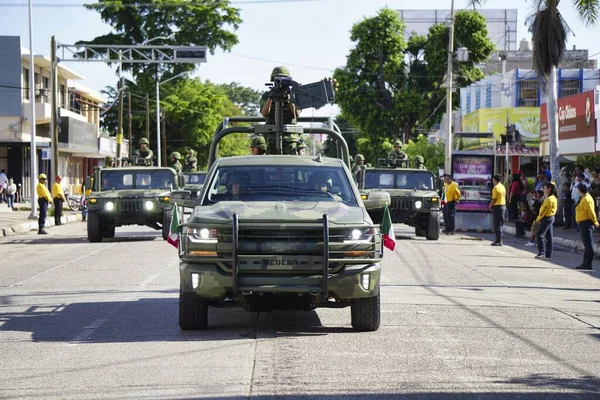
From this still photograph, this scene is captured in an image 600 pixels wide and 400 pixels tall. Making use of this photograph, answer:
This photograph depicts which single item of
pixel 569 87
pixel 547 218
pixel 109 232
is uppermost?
pixel 569 87

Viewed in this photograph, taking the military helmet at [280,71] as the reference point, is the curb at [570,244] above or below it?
below

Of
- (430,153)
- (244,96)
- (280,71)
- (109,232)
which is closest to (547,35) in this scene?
(109,232)

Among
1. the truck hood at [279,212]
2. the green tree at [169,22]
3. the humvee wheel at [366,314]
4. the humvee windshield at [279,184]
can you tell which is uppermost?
the green tree at [169,22]

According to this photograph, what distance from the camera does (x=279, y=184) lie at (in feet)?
35.1

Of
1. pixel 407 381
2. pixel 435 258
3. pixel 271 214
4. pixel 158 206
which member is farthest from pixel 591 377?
pixel 158 206

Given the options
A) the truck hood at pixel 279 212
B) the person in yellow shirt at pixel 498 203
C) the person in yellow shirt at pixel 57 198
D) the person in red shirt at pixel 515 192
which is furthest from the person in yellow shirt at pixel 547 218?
the person in yellow shirt at pixel 57 198

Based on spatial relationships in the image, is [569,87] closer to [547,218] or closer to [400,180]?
[400,180]

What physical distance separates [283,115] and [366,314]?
5.28 meters

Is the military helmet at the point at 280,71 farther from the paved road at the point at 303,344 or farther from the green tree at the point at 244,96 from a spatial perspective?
the green tree at the point at 244,96

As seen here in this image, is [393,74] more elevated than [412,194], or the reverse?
[393,74]

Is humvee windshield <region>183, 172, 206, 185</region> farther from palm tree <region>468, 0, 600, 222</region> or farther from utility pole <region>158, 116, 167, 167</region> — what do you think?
utility pole <region>158, 116, 167, 167</region>

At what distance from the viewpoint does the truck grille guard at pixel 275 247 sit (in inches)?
361

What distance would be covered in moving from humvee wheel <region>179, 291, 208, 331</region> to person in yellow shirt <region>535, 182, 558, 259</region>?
485 inches

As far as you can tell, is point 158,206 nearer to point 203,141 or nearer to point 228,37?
point 228,37
